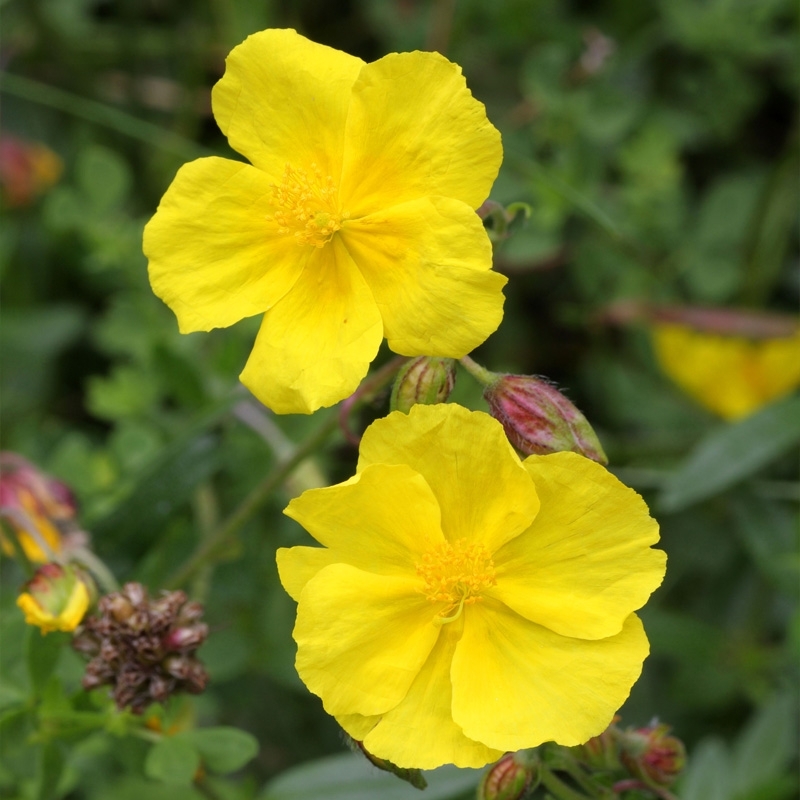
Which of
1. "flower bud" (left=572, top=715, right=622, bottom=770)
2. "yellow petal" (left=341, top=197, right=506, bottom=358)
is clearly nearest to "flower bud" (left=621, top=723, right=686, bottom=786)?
"flower bud" (left=572, top=715, right=622, bottom=770)

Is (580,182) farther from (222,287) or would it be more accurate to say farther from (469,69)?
(222,287)

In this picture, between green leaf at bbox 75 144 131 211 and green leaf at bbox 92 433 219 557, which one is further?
green leaf at bbox 75 144 131 211

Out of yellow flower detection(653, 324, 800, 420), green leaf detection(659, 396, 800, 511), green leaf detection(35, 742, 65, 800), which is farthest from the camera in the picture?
yellow flower detection(653, 324, 800, 420)

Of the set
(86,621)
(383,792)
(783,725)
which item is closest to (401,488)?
(86,621)

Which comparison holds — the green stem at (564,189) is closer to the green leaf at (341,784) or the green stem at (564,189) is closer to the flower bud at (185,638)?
the flower bud at (185,638)

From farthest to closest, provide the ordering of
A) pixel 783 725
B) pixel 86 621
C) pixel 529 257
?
pixel 529 257, pixel 783 725, pixel 86 621

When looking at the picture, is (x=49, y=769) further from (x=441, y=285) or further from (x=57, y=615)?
(x=441, y=285)

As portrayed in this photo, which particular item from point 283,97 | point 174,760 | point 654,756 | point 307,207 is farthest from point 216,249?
point 654,756

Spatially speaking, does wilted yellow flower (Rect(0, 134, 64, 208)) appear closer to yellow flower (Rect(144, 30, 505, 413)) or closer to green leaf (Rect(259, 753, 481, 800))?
yellow flower (Rect(144, 30, 505, 413))
